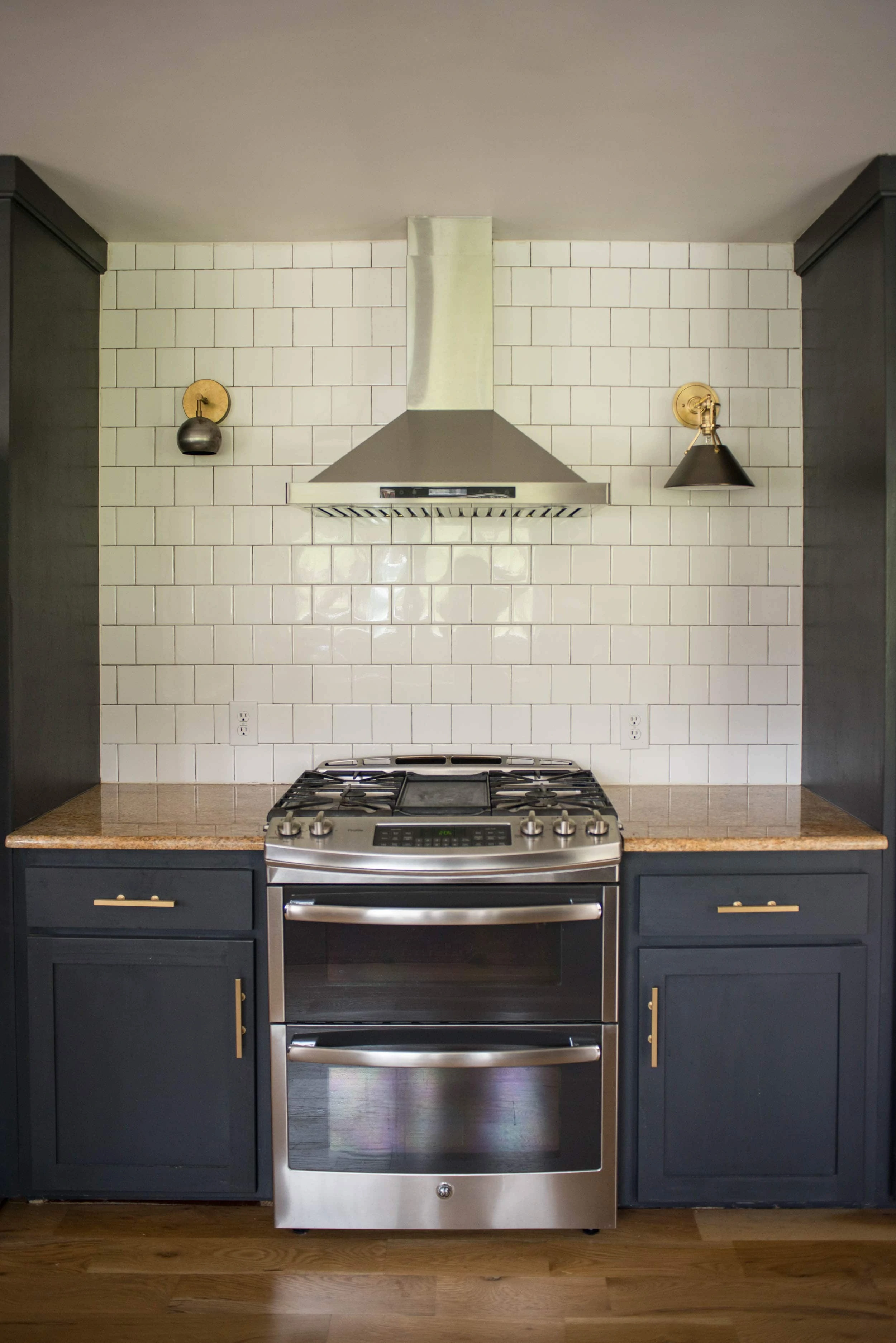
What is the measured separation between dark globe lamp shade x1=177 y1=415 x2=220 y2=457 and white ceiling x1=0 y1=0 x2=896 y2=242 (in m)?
0.58

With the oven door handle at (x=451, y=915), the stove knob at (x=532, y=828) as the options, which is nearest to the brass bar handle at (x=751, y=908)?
the oven door handle at (x=451, y=915)

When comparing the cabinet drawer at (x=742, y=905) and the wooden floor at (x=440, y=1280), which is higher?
the cabinet drawer at (x=742, y=905)

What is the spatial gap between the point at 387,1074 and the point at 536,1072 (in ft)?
1.12

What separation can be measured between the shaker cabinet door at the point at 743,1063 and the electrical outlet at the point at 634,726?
2.58 feet

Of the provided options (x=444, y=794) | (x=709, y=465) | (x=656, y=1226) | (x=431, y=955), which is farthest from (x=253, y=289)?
(x=656, y=1226)

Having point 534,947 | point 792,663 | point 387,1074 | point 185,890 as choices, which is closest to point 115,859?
point 185,890

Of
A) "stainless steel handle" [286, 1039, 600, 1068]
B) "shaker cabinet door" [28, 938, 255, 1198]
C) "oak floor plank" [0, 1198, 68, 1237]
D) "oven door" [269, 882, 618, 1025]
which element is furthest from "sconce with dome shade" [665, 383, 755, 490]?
"oak floor plank" [0, 1198, 68, 1237]

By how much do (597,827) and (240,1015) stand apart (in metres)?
0.96

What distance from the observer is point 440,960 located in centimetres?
215

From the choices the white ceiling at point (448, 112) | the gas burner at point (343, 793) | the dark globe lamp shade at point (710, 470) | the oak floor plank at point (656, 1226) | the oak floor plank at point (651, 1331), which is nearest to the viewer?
the white ceiling at point (448, 112)

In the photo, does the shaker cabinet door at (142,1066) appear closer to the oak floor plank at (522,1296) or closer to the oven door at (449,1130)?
the oven door at (449,1130)

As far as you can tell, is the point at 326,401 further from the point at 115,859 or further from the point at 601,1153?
the point at 601,1153

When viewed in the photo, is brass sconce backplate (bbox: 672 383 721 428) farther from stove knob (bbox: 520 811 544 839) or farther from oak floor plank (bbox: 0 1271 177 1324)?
oak floor plank (bbox: 0 1271 177 1324)

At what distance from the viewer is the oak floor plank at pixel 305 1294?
1979 mm
